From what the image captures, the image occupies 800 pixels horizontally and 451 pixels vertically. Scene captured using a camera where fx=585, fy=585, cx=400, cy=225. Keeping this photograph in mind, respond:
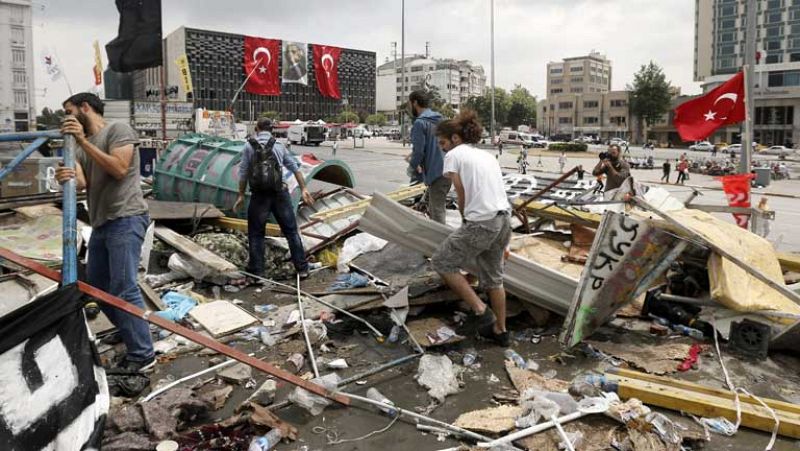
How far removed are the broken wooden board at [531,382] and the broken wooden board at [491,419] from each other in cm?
29

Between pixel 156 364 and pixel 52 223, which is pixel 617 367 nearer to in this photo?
pixel 156 364

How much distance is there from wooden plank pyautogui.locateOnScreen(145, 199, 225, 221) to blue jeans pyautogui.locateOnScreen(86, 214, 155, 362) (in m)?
3.52

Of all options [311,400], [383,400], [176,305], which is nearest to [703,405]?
[383,400]

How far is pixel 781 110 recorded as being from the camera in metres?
71.8

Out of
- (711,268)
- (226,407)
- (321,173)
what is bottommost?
(226,407)

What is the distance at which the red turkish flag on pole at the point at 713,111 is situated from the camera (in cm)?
810

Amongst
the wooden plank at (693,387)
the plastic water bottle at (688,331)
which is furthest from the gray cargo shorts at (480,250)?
the plastic water bottle at (688,331)

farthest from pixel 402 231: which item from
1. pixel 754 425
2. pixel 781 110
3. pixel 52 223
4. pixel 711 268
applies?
pixel 781 110

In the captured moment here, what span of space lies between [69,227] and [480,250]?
2.59m

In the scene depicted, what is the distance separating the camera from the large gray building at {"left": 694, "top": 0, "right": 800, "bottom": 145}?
71500 millimetres

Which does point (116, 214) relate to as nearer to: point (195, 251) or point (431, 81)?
point (195, 251)

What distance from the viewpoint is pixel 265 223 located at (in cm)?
625

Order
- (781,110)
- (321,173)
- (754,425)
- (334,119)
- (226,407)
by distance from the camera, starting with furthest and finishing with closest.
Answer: (334,119) < (781,110) < (321,173) < (226,407) < (754,425)

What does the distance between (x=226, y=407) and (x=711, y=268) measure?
3.62m
